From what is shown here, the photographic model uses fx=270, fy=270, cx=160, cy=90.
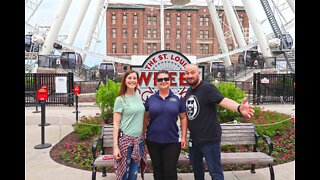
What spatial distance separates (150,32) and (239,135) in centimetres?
6494

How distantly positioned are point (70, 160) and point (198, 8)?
69430 mm

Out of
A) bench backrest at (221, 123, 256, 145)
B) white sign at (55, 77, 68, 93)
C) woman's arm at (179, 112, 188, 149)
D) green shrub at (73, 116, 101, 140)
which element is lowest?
green shrub at (73, 116, 101, 140)

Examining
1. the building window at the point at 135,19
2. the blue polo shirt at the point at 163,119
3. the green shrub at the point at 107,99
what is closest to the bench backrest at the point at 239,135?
the blue polo shirt at the point at 163,119

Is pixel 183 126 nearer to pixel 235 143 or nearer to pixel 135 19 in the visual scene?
pixel 235 143

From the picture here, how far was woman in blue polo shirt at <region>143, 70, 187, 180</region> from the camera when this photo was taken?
3.41 meters

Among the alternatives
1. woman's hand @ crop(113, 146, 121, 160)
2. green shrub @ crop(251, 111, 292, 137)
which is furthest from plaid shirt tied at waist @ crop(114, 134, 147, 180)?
green shrub @ crop(251, 111, 292, 137)

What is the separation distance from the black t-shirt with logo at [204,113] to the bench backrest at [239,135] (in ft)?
5.07

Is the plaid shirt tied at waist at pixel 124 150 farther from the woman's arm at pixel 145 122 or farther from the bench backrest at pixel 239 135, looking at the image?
the bench backrest at pixel 239 135

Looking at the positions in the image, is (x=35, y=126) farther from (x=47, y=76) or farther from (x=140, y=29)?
(x=140, y=29)

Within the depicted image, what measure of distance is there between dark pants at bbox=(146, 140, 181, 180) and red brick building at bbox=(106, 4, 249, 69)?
6411 centimetres

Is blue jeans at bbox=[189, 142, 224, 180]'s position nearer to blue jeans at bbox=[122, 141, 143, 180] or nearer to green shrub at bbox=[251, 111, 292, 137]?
blue jeans at bbox=[122, 141, 143, 180]

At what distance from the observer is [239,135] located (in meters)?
5.08

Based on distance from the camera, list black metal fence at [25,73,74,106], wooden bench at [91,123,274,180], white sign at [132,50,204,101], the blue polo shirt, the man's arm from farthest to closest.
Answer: black metal fence at [25,73,74,106] → white sign at [132,50,204,101] → wooden bench at [91,123,274,180] → the blue polo shirt → the man's arm

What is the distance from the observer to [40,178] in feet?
15.9
